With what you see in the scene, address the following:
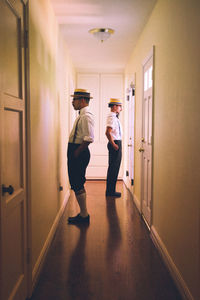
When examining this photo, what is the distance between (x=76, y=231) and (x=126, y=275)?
3.79 feet

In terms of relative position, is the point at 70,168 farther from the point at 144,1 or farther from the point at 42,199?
the point at 144,1

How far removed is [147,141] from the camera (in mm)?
3721

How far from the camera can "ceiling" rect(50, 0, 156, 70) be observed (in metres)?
3.19

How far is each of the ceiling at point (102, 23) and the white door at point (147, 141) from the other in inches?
21.1

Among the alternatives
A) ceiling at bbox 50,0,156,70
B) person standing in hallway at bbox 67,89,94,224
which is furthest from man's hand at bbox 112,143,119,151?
ceiling at bbox 50,0,156,70

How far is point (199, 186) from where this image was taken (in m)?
1.77

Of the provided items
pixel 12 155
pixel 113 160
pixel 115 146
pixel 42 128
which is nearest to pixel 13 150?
pixel 12 155

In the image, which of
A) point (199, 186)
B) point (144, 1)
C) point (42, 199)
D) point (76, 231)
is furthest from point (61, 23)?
point (199, 186)

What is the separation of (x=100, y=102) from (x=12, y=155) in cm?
545

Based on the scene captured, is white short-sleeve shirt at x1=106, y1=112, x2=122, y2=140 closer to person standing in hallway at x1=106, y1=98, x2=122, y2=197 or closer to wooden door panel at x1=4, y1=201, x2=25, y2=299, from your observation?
person standing in hallway at x1=106, y1=98, x2=122, y2=197

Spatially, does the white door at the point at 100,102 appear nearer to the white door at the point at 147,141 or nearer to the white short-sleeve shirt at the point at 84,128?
the white door at the point at 147,141

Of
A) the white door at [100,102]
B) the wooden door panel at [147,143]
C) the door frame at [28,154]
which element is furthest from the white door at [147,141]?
the white door at [100,102]

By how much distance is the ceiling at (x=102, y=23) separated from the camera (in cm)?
319

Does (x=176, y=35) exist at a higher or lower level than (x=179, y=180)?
higher
